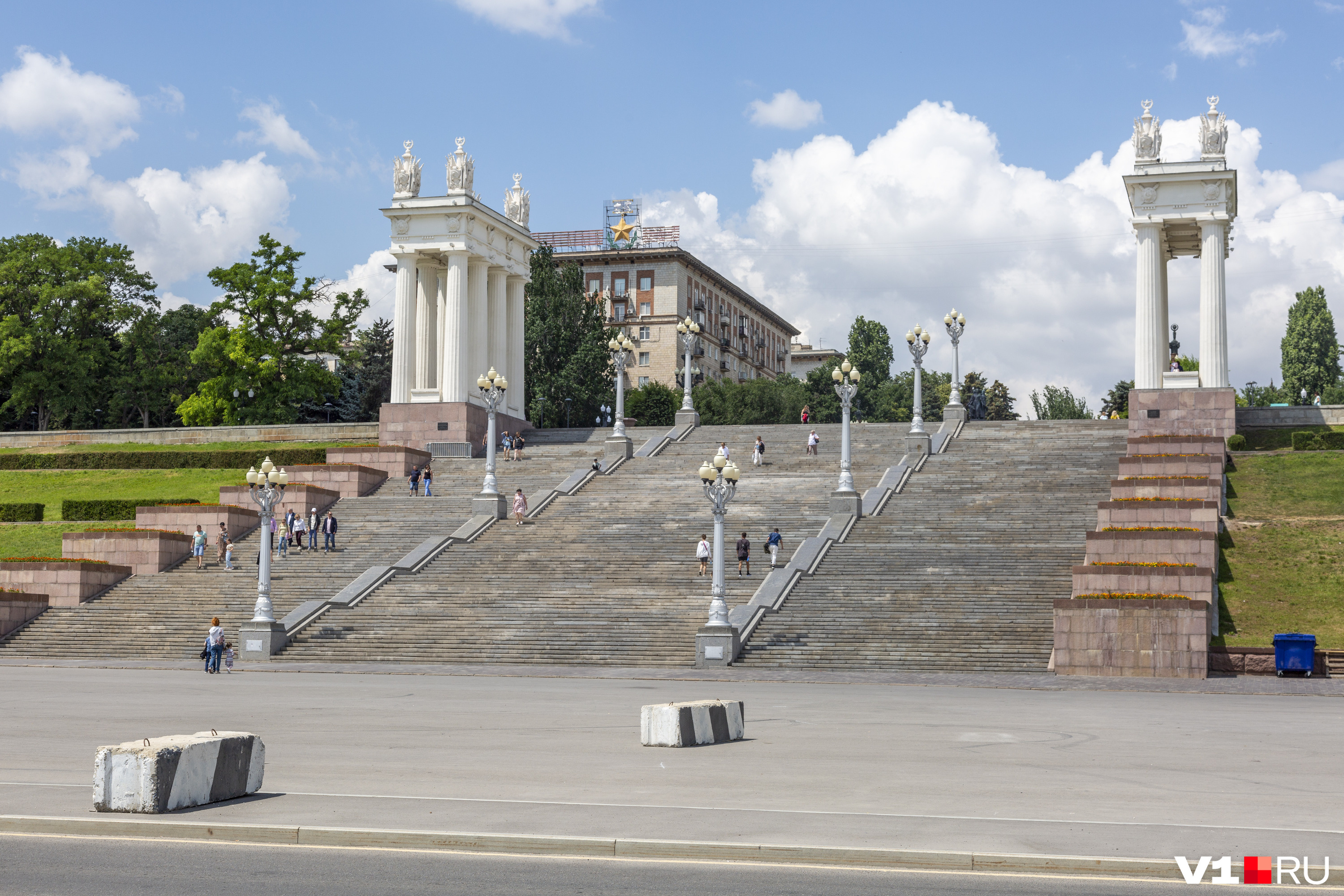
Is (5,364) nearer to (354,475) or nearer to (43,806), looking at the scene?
(354,475)

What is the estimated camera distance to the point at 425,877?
911cm

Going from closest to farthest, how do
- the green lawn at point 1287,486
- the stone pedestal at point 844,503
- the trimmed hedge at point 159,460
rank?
the green lawn at point 1287,486, the stone pedestal at point 844,503, the trimmed hedge at point 159,460

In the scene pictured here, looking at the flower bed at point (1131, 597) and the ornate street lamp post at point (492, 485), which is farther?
the ornate street lamp post at point (492, 485)

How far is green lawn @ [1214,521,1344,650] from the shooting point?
3158 cm

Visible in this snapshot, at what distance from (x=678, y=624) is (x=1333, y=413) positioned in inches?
1394

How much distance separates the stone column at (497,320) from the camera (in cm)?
6775

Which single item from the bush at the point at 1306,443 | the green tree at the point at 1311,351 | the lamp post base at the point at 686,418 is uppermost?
the green tree at the point at 1311,351

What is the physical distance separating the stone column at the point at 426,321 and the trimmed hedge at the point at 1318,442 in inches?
1515

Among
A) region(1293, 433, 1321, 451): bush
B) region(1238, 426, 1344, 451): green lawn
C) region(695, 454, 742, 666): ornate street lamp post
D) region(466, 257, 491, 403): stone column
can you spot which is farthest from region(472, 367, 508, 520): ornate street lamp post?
region(1293, 433, 1321, 451): bush

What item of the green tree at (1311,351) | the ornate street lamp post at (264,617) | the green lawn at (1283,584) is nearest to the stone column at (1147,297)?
the green lawn at (1283,584)

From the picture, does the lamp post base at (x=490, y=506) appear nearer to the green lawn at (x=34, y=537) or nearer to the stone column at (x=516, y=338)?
the green lawn at (x=34, y=537)

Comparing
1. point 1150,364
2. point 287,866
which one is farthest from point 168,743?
point 1150,364

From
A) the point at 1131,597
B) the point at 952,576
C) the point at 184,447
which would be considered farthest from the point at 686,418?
the point at 1131,597

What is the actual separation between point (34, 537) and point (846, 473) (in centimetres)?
2938
